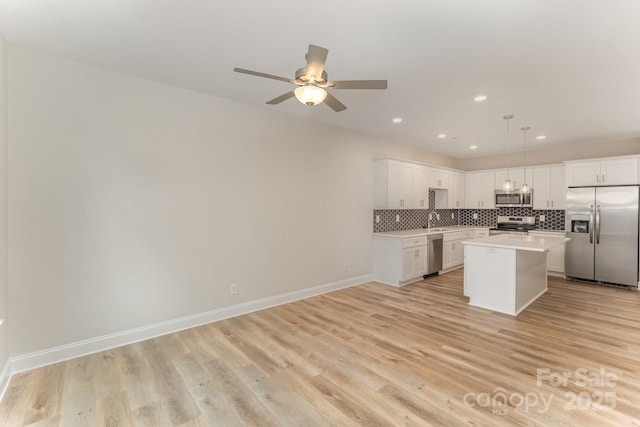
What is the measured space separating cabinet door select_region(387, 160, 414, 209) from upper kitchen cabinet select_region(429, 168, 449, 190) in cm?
81

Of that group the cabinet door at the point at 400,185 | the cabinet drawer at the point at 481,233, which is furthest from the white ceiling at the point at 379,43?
the cabinet drawer at the point at 481,233

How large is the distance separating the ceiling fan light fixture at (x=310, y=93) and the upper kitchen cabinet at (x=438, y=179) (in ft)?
15.9

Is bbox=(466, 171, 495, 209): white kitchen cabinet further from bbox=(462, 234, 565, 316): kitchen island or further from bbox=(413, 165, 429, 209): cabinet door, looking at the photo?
bbox=(462, 234, 565, 316): kitchen island

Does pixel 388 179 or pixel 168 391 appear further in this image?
pixel 388 179

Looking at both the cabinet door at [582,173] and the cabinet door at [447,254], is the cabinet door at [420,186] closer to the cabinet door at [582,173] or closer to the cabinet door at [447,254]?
the cabinet door at [447,254]

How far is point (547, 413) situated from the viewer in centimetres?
195

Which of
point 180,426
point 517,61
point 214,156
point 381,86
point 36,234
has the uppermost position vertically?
point 517,61

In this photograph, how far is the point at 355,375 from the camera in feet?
7.94

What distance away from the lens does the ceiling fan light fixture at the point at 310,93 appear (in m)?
2.08

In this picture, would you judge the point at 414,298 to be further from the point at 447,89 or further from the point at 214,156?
the point at 214,156

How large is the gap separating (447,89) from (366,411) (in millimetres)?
3297

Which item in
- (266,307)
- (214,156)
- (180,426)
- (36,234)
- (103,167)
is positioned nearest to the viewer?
(180,426)

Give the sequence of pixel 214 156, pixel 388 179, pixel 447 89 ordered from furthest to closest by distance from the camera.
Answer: pixel 388 179 → pixel 214 156 → pixel 447 89

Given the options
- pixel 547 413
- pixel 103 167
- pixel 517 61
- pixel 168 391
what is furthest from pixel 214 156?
pixel 547 413
